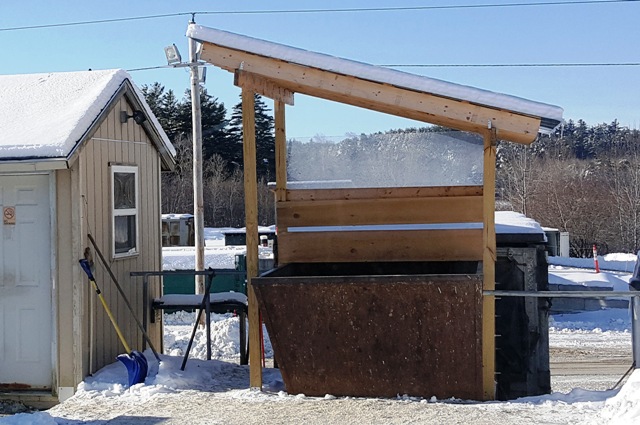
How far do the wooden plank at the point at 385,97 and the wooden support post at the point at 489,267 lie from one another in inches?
6.8

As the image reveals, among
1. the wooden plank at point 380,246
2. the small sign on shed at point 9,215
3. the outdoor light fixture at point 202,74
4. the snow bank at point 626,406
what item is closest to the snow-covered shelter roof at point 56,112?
the small sign on shed at point 9,215

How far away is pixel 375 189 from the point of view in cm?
797

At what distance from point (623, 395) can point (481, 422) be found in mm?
1092

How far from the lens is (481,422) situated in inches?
240

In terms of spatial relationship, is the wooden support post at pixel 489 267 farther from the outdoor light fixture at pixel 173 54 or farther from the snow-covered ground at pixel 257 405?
the outdoor light fixture at pixel 173 54

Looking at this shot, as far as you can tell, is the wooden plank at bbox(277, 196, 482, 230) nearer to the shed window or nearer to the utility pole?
the shed window

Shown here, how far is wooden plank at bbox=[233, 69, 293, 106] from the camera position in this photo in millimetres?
7188

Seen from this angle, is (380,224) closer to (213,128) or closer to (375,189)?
(375,189)

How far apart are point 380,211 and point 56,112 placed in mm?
3784

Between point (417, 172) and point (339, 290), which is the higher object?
point (417, 172)

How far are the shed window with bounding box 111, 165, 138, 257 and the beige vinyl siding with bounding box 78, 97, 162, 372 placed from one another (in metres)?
0.09

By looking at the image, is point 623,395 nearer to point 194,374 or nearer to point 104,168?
point 194,374

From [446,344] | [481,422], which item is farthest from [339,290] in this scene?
[481,422]

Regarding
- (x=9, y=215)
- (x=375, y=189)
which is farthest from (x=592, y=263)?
(x=9, y=215)
